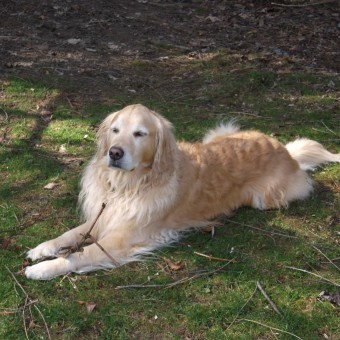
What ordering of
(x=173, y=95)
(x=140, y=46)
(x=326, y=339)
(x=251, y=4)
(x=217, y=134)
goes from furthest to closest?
1. (x=251, y=4)
2. (x=140, y=46)
3. (x=173, y=95)
4. (x=217, y=134)
5. (x=326, y=339)

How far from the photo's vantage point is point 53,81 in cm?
722

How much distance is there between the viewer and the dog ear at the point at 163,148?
4070mm

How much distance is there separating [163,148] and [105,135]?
469 millimetres

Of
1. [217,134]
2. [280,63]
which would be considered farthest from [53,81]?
[280,63]

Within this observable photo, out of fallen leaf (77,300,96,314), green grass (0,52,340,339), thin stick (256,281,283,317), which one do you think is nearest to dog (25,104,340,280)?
green grass (0,52,340,339)

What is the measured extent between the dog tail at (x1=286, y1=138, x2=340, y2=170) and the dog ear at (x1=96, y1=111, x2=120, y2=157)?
2119mm

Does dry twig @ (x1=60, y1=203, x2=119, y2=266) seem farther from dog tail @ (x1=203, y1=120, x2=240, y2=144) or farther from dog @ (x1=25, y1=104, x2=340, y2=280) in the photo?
dog tail @ (x1=203, y1=120, x2=240, y2=144)

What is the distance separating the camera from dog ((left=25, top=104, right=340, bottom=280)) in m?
3.93

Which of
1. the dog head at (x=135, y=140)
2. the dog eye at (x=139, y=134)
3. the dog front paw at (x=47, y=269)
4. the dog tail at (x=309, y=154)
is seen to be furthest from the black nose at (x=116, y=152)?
the dog tail at (x=309, y=154)

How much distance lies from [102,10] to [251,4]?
3.15 metres

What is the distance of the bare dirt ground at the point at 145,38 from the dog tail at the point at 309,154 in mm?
2618

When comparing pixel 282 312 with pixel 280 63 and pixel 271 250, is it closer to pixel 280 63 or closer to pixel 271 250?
pixel 271 250

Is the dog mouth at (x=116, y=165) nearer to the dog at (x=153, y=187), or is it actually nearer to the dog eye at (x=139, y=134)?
the dog at (x=153, y=187)

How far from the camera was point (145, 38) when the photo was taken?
29.8 feet
